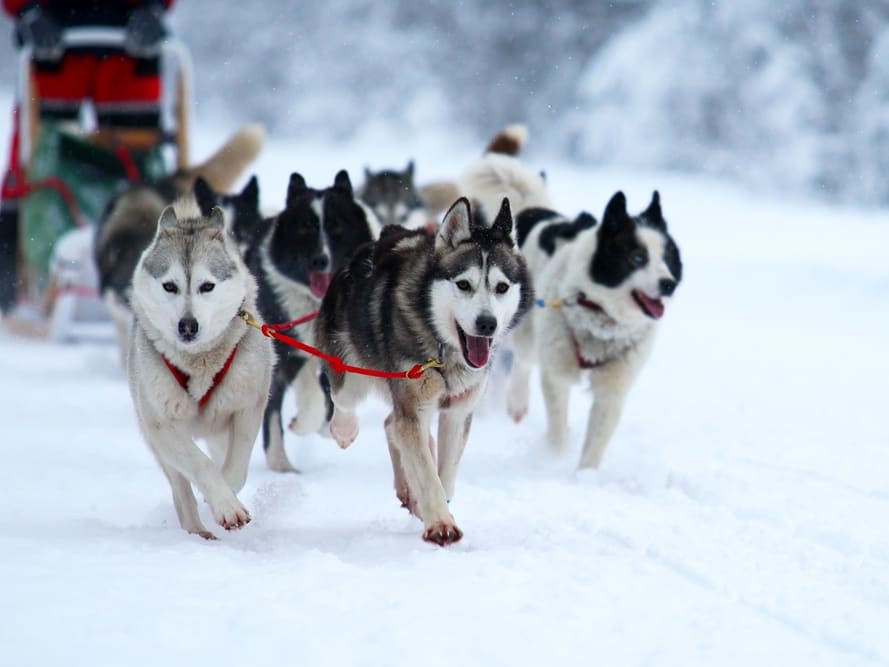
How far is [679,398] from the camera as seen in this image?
549 centimetres

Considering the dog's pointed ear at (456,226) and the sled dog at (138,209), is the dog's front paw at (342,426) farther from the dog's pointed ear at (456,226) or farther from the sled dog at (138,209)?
the sled dog at (138,209)

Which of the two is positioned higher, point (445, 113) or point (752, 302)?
point (445, 113)

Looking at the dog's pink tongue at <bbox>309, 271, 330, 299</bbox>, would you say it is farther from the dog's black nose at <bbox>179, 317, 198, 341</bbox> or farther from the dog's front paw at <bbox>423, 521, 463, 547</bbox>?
the dog's front paw at <bbox>423, 521, 463, 547</bbox>

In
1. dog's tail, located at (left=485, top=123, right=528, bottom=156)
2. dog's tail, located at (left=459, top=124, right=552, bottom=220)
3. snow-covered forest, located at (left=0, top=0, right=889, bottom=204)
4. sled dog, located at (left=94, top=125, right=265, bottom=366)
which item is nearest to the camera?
dog's tail, located at (left=459, top=124, right=552, bottom=220)

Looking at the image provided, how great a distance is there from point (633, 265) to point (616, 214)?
187mm

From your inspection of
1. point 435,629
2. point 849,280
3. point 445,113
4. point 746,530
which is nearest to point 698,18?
point 445,113

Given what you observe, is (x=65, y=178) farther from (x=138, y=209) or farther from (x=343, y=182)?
(x=343, y=182)

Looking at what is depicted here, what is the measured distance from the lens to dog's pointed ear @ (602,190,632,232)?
157 inches

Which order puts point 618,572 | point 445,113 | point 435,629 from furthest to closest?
1. point 445,113
2. point 618,572
3. point 435,629

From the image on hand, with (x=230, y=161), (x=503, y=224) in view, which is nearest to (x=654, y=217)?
(x=503, y=224)

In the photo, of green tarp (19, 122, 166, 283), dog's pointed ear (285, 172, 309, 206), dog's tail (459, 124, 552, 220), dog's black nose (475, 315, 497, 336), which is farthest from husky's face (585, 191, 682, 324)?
green tarp (19, 122, 166, 283)

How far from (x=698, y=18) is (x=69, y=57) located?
34.4 ft

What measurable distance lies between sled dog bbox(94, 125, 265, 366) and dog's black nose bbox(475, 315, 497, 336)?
326 cm

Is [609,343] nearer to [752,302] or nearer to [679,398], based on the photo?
[679,398]
